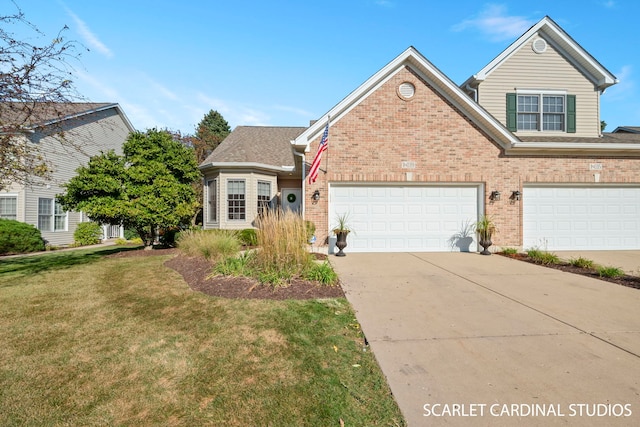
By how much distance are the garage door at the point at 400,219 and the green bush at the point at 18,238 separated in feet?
45.5

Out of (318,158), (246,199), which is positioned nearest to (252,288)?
(318,158)

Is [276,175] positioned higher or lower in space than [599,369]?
higher

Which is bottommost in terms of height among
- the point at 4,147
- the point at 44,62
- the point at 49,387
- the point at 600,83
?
the point at 49,387

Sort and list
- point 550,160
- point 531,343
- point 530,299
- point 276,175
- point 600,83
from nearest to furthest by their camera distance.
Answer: point 531,343, point 530,299, point 550,160, point 600,83, point 276,175

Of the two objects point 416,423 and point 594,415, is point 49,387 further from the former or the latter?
point 594,415

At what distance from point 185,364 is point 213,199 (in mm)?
11467

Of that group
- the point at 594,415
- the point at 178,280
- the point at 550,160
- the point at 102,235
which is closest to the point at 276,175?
the point at 178,280

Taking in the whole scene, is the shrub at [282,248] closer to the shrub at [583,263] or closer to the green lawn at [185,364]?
the green lawn at [185,364]

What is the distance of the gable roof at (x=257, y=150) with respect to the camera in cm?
1333

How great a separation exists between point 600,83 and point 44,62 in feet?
57.9

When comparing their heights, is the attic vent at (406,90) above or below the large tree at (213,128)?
below

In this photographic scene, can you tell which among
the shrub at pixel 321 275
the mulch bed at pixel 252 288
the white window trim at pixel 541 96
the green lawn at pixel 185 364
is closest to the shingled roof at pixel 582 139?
the white window trim at pixel 541 96

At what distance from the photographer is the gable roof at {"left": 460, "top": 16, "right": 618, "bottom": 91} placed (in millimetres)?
11375

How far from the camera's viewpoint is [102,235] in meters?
18.1
